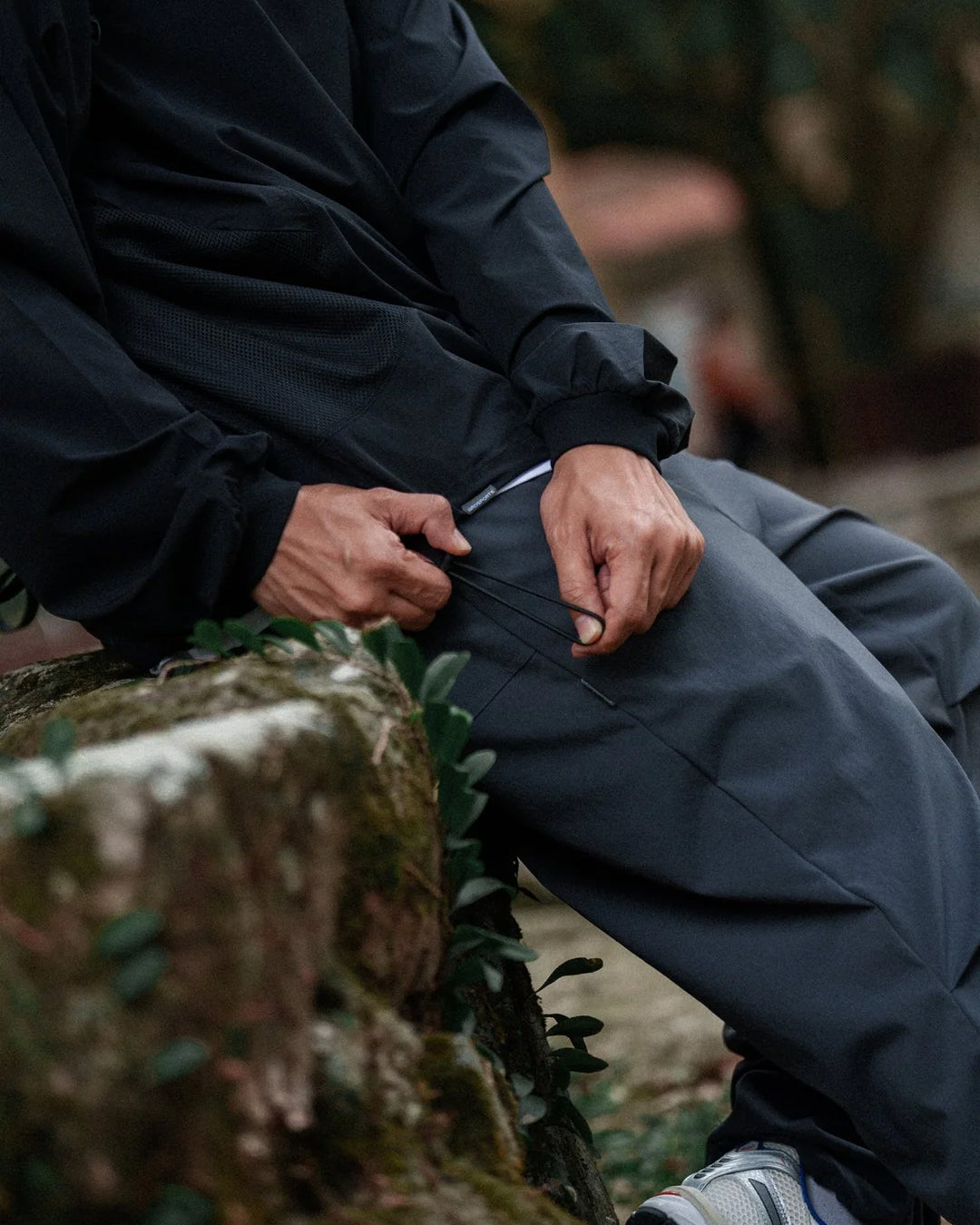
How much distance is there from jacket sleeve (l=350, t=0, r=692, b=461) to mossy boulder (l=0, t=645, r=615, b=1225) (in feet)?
2.08

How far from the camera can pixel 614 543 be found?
1.59m

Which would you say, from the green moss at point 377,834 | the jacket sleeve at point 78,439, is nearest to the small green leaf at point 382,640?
the green moss at point 377,834

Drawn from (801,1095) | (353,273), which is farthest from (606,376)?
(801,1095)

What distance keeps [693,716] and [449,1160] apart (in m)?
0.58

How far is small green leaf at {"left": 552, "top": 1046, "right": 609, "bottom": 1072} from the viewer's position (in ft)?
5.73

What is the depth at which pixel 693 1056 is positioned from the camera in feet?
11.3

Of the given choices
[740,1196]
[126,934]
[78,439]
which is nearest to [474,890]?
[126,934]

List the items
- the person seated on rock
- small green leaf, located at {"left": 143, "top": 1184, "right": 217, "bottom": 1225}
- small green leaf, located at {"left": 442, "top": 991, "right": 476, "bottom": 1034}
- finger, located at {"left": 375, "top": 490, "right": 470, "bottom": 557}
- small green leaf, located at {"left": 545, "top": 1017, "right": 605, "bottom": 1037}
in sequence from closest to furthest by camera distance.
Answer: small green leaf, located at {"left": 143, "top": 1184, "right": 217, "bottom": 1225} < small green leaf, located at {"left": 442, "top": 991, "right": 476, "bottom": 1034} < the person seated on rock < finger, located at {"left": 375, "top": 490, "right": 470, "bottom": 557} < small green leaf, located at {"left": 545, "top": 1017, "right": 605, "bottom": 1037}

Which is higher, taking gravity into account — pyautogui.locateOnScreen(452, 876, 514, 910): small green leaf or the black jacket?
the black jacket

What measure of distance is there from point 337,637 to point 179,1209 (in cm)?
54

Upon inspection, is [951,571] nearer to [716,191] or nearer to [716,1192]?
[716,1192]

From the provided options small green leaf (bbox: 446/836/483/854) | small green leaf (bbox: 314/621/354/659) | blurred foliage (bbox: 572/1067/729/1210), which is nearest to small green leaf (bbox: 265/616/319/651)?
small green leaf (bbox: 314/621/354/659)

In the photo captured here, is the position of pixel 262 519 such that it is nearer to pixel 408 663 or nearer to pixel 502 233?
pixel 408 663

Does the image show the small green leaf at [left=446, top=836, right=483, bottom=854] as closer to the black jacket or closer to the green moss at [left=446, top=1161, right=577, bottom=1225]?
the green moss at [left=446, top=1161, right=577, bottom=1225]
